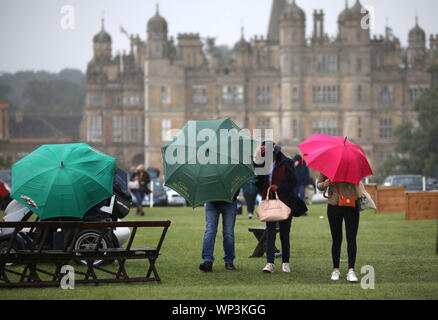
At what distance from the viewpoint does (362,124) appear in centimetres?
7912

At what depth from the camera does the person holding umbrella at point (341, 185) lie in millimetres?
11789

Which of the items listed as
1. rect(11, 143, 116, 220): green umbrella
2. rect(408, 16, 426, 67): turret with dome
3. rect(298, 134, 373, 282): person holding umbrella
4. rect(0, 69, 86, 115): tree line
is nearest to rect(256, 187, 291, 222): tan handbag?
rect(298, 134, 373, 282): person holding umbrella

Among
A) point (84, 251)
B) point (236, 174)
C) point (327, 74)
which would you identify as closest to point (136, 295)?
point (84, 251)

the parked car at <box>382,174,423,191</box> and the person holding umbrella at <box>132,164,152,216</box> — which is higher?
the person holding umbrella at <box>132,164,152,216</box>

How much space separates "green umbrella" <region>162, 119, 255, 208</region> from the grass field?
114cm

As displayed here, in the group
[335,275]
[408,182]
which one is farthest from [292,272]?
[408,182]

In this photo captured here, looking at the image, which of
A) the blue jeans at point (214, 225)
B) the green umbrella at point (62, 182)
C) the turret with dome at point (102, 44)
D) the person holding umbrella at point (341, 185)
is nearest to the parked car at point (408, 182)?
the blue jeans at point (214, 225)

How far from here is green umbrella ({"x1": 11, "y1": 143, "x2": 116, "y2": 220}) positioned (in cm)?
1183

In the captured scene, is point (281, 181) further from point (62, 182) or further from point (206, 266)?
point (62, 182)

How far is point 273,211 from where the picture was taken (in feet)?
41.8

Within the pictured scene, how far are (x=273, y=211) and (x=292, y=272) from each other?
3.12 feet

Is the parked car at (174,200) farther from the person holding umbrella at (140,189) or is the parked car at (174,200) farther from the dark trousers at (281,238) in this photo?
the dark trousers at (281,238)

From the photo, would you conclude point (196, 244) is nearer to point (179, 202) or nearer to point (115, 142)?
point (179, 202)

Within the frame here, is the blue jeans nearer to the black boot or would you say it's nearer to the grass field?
the black boot
